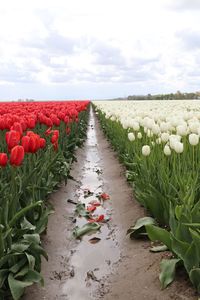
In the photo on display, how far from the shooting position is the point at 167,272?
3.30 meters

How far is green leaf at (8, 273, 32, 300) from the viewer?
3104 millimetres

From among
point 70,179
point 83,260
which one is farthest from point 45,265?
point 70,179

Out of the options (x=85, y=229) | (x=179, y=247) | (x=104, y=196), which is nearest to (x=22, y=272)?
(x=179, y=247)

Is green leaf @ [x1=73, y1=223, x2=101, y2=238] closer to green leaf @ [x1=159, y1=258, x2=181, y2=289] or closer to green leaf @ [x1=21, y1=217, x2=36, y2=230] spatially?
green leaf @ [x1=21, y1=217, x2=36, y2=230]

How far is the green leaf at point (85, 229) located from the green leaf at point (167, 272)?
1819 millimetres

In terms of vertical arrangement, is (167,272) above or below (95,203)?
Answer: above

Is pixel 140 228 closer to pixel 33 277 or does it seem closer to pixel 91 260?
pixel 91 260

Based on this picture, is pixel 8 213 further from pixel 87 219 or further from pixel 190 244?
pixel 87 219

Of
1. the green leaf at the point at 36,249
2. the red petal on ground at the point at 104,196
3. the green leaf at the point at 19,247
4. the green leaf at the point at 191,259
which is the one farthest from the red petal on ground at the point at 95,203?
the green leaf at the point at 191,259

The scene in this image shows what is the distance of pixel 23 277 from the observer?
10.9ft

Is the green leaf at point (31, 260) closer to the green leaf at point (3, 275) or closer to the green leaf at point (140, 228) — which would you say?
the green leaf at point (3, 275)

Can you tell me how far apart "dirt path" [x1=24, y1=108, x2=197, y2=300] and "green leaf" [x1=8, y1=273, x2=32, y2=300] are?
0.34 m

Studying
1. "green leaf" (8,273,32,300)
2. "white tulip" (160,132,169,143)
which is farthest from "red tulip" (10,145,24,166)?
"white tulip" (160,132,169,143)

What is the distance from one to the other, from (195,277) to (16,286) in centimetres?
135
